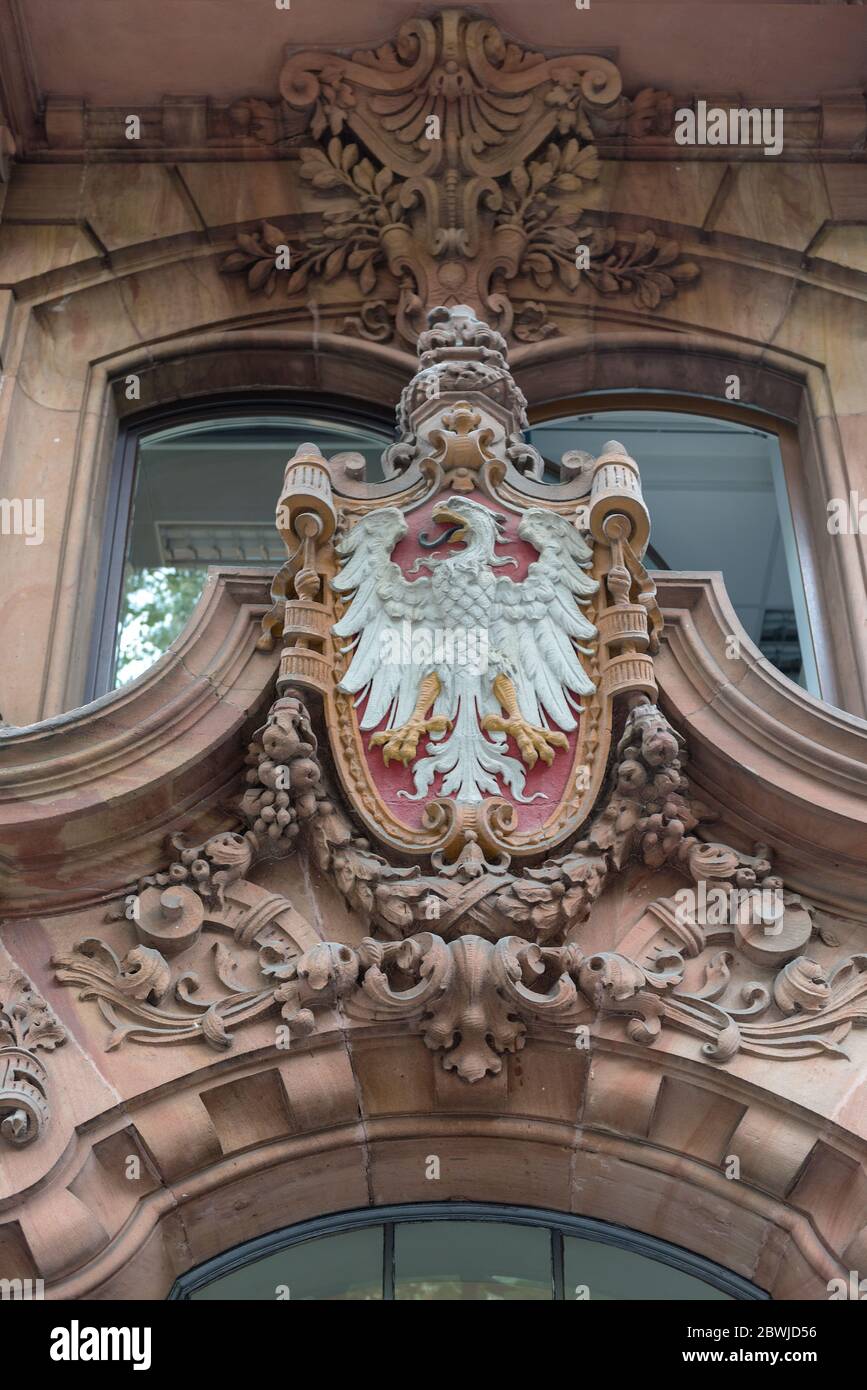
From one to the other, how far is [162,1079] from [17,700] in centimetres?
184

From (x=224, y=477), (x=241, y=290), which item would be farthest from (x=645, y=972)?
(x=241, y=290)

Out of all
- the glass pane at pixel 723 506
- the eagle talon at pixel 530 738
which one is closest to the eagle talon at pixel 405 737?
the eagle talon at pixel 530 738

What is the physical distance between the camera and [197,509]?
7.90m

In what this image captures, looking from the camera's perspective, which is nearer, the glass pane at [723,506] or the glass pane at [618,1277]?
the glass pane at [618,1277]

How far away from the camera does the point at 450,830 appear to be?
228 inches

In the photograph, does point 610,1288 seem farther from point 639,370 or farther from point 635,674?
→ point 639,370

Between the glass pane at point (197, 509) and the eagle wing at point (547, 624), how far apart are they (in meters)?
1.54

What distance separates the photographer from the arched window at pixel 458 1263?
564cm

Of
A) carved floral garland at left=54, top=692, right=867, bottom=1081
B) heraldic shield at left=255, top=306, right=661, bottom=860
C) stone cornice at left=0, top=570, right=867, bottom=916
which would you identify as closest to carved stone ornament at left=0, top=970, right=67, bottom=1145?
carved floral garland at left=54, top=692, right=867, bottom=1081

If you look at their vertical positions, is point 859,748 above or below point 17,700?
below

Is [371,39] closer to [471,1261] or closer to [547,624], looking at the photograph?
[547,624]

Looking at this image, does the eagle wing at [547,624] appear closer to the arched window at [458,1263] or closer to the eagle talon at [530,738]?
the eagle talon at [530,738]

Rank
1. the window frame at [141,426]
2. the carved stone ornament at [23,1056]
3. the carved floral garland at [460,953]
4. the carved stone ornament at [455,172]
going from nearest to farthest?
1. the carved stone ornament at [23,1056]
2. the carved floral garland at [460,953]
3. the window frame at [141,426]
4. the carved stone ornament at [455,172]

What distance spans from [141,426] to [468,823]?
3.28 m
